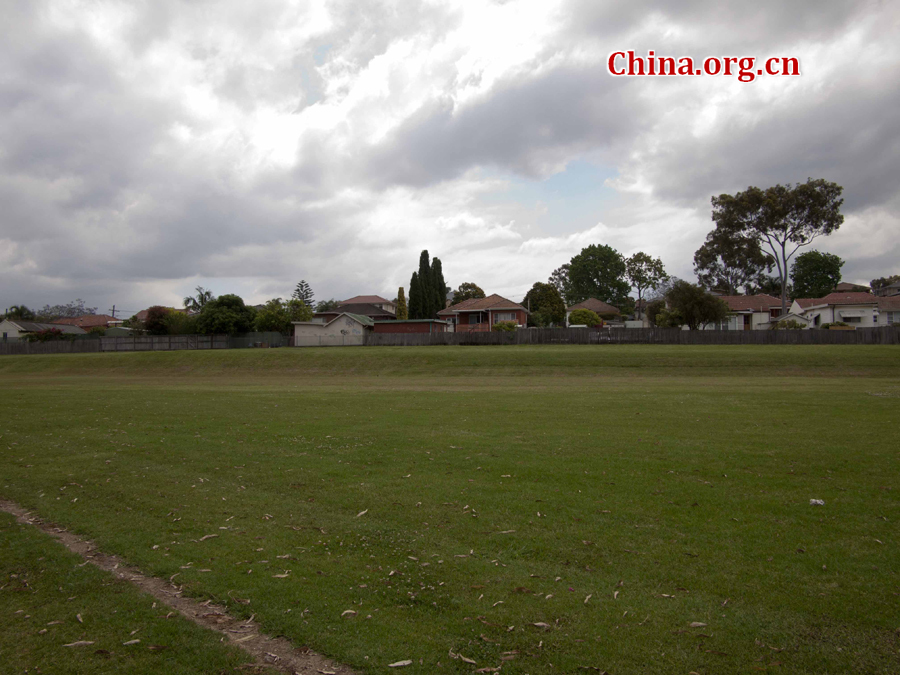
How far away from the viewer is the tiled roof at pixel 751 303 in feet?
256

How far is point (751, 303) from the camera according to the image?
261ft

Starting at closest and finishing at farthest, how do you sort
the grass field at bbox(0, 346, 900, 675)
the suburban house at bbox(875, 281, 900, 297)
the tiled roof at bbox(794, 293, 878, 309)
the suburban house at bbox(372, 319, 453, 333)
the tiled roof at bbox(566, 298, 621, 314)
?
the grass field at bbox(0, 346, 900, 675), the tiled roof at bbox(794, 293, 878, 309), the suburban house at bbox(372, 319, 453, 333), the tiled roof at bbox(566, 298, 621, 314), the suburban house at bbox(875, 281, 900, 297)

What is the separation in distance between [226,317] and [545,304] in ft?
161

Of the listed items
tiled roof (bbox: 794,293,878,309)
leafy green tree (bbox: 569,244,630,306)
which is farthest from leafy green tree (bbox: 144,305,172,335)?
tiled roof (bbox: 794,293,878,309)

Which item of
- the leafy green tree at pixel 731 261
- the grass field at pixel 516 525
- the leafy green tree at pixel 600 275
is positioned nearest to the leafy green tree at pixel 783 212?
the leafy green tree at pixel 731 261

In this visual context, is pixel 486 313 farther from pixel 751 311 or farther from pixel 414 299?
pixel 751 311

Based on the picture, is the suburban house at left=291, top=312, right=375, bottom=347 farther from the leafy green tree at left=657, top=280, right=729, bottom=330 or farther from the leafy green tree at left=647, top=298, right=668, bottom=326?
the leafy green tree at left=647, top=298, right=668, bottom=326

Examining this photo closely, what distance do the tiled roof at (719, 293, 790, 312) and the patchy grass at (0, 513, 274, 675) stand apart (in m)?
85.1

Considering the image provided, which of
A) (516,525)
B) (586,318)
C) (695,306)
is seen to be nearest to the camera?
(516,525)

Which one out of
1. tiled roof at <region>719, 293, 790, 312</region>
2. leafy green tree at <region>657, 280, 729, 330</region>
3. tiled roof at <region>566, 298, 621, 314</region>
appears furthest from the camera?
tiled roof at <region>566, 298, 621, 314</region>

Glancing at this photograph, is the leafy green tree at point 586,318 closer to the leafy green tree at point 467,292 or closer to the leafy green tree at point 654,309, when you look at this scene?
the leafy green tree at point 654,309

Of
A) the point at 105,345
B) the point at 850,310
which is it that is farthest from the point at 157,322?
the point at 850,310

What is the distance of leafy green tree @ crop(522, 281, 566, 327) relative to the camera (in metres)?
85.6

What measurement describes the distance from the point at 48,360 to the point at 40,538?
56729 millimetres
